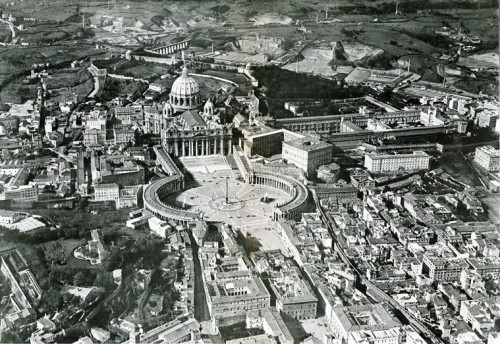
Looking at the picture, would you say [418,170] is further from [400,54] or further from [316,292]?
[400,54]

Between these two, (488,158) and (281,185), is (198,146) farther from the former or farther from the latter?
(488,158)

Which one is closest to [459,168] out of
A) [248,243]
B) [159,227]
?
[248,243]

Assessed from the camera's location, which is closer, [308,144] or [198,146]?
[308,144]

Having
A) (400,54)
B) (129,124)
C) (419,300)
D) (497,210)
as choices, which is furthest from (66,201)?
(400,54)

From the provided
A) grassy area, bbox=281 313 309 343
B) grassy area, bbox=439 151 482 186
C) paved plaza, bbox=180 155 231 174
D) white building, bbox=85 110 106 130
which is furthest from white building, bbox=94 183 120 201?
grassy area, bbox=439 151 482 186

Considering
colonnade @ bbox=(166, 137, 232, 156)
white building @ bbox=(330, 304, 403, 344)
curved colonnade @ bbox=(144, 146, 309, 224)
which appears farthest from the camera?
colonnade @ bbox=(166, 137, 232, 156)

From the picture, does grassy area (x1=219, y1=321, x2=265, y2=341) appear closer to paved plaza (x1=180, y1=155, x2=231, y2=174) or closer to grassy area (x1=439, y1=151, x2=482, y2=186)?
paved plaza (x1=180, y1=155, x2=231, y2=174)
